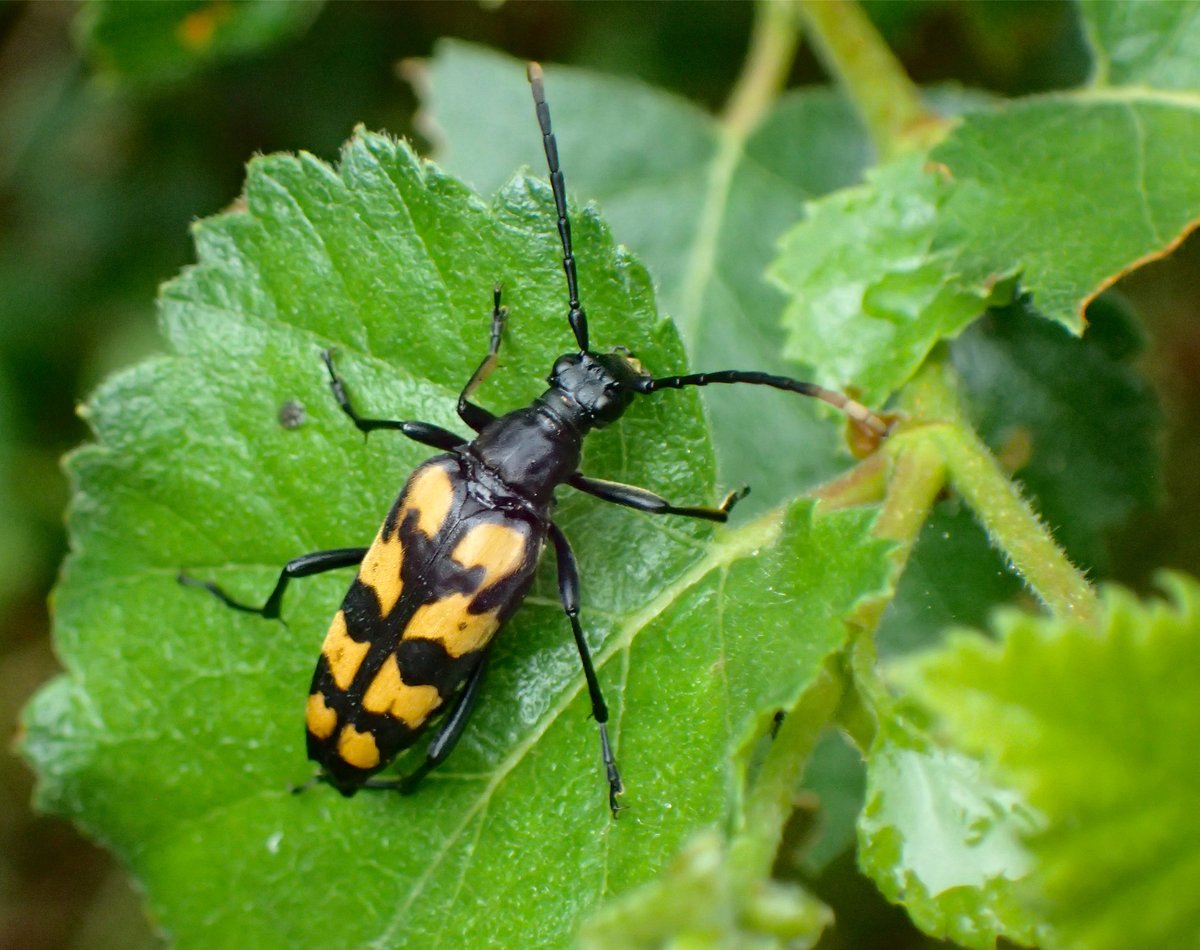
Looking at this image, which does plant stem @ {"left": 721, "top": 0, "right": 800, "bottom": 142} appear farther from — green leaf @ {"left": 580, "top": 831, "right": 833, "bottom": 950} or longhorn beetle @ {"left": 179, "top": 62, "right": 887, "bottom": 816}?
green leaf @ {"left": 580, "top": 831, "right": 833, "bottom": 950}

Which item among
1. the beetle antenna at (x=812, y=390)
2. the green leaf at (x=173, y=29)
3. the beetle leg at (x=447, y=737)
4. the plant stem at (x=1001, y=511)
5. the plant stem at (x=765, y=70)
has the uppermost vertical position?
the green leaf at (x=173, y=29)

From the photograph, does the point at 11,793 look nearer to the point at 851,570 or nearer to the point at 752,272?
the point at 752,272

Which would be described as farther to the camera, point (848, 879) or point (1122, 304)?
point (848, 879)

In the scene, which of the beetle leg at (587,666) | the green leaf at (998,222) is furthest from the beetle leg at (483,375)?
the green leaf at (998,222)

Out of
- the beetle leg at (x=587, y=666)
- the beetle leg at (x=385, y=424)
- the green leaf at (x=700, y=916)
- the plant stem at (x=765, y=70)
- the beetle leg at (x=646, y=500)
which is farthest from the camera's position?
the plant stem at (x=765, y=70)

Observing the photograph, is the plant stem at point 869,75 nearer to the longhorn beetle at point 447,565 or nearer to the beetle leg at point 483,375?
the longhorn beetle at point 447,565

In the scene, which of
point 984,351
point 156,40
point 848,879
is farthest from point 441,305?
point 848,879
